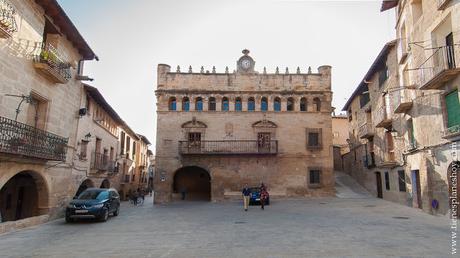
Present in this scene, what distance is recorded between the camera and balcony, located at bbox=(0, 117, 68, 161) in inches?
391

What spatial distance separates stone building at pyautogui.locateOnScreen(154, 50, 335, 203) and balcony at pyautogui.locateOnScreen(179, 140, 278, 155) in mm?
78

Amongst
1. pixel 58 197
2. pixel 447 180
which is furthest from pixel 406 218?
pixel 58 197

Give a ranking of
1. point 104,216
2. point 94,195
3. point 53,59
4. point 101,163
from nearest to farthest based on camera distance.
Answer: point 53,59, point 104,216, point 94,195, point 101,163

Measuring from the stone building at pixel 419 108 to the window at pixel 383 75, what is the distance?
0.07 m

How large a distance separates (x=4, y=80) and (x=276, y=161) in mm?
18520

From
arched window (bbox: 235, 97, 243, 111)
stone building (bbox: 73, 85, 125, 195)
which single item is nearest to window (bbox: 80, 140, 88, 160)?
stone building (bbox: 73, 85, 125, 195)

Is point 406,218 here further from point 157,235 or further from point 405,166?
point 157,235

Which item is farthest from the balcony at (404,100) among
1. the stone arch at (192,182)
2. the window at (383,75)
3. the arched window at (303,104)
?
the stone arch at (192,182)

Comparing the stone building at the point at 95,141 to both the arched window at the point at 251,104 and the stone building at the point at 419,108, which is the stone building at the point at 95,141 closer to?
the arched window at the point at 251,104

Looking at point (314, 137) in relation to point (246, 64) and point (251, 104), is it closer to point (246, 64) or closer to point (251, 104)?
point (251, 104)

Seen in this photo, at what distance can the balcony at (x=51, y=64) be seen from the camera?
1206 cm

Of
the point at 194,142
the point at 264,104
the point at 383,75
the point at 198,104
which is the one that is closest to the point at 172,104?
the point at 198,104

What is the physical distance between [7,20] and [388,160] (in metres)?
21.3

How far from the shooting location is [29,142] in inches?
441
